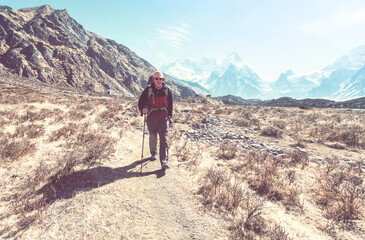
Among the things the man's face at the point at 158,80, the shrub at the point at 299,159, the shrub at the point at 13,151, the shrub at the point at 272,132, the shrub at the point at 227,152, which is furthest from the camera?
the shrub at the point at 272,132

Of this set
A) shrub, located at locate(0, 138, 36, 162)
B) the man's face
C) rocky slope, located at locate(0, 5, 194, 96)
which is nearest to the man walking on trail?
the man's face

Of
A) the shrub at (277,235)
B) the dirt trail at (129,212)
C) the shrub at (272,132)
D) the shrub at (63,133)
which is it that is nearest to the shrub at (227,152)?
the dirt trail at (129,212)

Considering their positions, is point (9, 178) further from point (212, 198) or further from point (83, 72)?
Answer: point (83, 72)

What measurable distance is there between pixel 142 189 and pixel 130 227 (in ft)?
3.73

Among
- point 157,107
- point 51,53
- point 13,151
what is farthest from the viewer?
point 51,53

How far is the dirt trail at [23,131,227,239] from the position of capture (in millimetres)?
2744

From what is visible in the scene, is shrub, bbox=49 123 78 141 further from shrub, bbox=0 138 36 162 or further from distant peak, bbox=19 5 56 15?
distant peak, bbox=19 5 56 15

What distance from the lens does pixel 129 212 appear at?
3.25 m

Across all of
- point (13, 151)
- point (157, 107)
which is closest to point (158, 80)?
point (157, 107)

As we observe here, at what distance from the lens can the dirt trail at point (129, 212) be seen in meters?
2.74

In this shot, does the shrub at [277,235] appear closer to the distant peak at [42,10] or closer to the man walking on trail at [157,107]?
the man walking on trail at [157,107]

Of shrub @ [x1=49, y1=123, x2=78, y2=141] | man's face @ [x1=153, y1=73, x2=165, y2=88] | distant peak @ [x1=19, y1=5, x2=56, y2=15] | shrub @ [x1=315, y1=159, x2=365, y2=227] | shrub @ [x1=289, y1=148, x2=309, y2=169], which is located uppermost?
distant peak @ [x1=19, y1=5, x2=56, y2=15]

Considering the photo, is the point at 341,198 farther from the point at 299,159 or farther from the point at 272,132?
the point at 272,132

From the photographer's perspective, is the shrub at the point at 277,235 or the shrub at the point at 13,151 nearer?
the shrub at the point at 277,235
